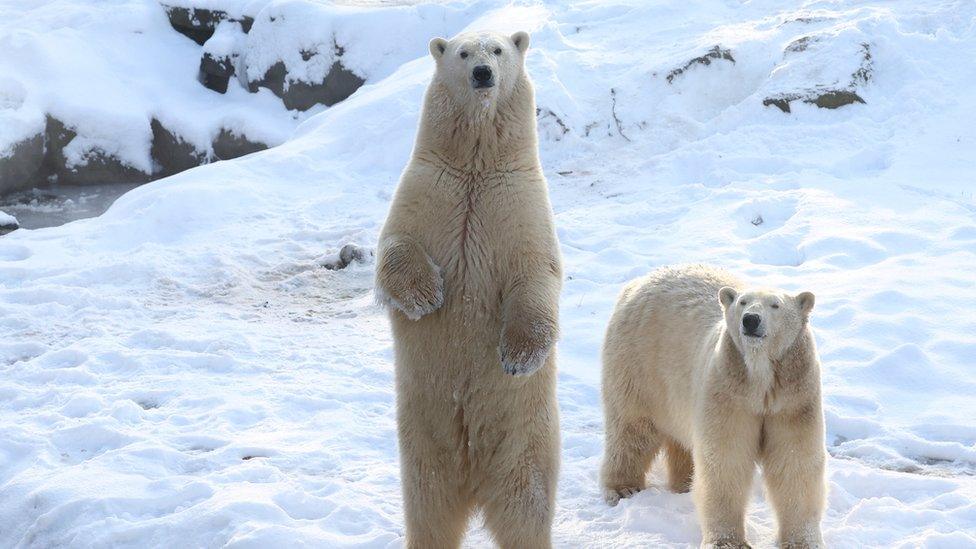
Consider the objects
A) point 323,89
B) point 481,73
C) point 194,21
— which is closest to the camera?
point 481,73

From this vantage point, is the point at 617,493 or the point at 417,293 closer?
the point at 417,293

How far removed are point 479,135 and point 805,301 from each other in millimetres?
1604

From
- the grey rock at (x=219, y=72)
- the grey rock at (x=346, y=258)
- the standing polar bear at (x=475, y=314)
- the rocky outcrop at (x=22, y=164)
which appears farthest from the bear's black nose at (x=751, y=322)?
the grey rock at (x=219, y=72)

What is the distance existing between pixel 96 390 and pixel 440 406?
325 centimetres

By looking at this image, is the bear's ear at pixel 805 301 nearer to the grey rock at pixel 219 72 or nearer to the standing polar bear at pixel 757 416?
the standing polar bear at pixel 757 416

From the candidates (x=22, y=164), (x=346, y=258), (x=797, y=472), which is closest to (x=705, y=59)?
(x=346, y=258)

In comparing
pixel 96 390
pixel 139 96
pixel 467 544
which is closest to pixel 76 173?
pixel 139 96

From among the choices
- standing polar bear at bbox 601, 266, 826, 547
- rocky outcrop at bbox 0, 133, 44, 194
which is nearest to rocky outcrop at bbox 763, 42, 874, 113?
standing polar bear at bbox 601, 266, 826, 547

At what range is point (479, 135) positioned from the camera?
4.18m

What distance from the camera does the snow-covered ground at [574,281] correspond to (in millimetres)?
5109

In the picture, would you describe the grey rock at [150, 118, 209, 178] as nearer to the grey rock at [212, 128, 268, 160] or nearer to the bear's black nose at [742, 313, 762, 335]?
the grey rock at [212, 128, 268, 160]

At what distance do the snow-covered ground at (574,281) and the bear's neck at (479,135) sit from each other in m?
1.81

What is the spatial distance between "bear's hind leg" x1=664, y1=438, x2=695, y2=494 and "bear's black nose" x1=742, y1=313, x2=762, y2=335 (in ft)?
4.15

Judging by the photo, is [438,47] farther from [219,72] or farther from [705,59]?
[219,72]
